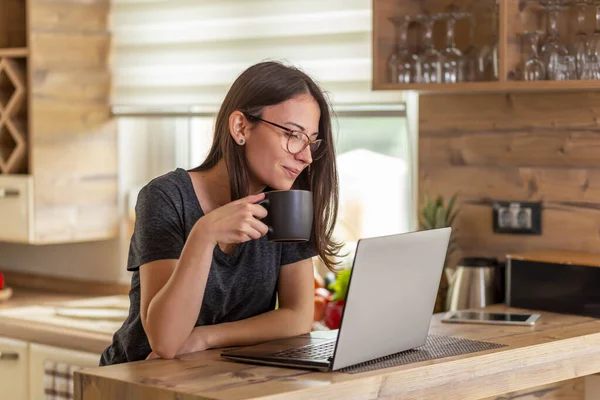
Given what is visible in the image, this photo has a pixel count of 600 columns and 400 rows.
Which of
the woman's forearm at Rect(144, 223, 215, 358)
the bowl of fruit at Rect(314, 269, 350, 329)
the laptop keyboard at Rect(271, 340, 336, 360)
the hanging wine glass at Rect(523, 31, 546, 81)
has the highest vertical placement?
the hanging wine glass at Rect(523, 31, 546, 81)

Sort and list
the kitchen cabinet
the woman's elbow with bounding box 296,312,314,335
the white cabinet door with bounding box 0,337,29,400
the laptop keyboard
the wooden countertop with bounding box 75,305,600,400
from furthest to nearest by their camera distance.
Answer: the white cabinet door with bounding box 0,337,29,400 < the kitchen cabinet < the woman's elbow with bounding box 296,312,314,335 < the laptop keyboard < the wooden countertop with bounding box 75,305,600,400

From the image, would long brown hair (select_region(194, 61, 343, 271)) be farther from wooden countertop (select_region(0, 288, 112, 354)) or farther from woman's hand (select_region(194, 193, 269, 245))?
wooden countertop (select_region(0, 288, 112, 354))

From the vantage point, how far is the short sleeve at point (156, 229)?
2078 millimetres

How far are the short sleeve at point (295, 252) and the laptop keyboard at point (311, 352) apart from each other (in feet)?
0.92

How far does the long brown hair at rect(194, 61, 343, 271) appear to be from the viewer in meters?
2.17

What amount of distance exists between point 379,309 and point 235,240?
296 millimetres

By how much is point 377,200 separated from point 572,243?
0.82 meters

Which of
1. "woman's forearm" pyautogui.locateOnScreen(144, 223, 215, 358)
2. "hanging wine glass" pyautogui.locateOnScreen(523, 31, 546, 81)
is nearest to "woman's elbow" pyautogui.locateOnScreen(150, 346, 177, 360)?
"woman's forearm" pyautogui.locateOnScreen(144, 223, 215, 358)

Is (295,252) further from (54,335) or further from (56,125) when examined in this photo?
(56,125)

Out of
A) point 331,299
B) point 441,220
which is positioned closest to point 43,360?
point 331,299

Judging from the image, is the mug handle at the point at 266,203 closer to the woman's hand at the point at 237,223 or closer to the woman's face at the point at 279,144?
the woman's hand at the point at 237,223

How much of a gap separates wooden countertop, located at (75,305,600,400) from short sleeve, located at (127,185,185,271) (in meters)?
0.21

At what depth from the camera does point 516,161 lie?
124 inches

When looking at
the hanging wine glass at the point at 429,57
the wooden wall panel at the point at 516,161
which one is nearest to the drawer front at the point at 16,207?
the wooden wall panel at the point at 516,161
